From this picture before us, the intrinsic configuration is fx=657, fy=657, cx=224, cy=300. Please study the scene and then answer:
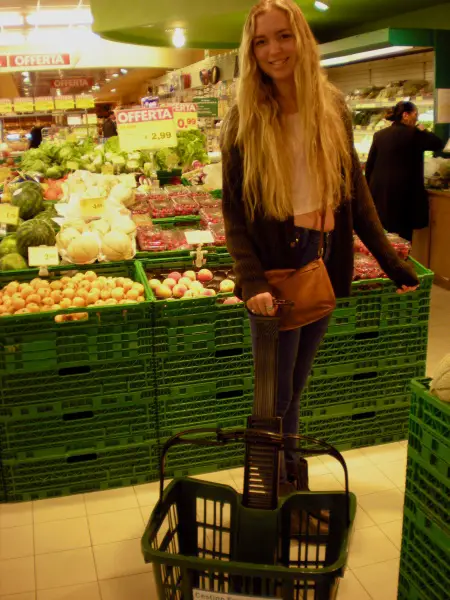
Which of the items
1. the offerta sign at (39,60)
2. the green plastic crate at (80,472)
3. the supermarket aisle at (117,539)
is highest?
the offerta sign at (39,60)

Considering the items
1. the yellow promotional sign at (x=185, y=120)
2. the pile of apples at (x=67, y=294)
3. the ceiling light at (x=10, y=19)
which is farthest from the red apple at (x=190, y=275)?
the ceiling light at (x=10, y=19)

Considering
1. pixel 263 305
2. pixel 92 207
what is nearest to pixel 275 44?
pixel 263 305

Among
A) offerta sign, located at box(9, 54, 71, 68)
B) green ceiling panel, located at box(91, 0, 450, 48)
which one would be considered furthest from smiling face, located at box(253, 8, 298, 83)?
offerta sign, located at box(9, 54, 71, 68)

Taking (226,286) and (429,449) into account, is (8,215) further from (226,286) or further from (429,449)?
(429,449)

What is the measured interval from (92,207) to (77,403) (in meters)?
1.37

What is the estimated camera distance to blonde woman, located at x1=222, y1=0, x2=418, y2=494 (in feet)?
6.35

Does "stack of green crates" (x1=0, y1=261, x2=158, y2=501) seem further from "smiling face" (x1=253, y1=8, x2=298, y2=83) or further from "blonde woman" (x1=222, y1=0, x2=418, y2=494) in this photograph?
"smiling face" (x1=253, y1=8, x2=298, y2=83)

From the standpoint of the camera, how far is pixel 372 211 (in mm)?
2324

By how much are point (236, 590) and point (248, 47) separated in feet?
4.91

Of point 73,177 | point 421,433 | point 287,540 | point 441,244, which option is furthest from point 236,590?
point 441,244

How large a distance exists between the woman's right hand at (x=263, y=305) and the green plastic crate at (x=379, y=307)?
3.51 ft

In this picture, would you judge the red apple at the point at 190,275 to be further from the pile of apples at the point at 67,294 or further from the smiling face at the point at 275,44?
the smiling face at the point at 275,44

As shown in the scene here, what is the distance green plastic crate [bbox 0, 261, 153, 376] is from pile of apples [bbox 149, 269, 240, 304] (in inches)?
8.9

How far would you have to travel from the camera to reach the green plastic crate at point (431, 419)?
1.70m
